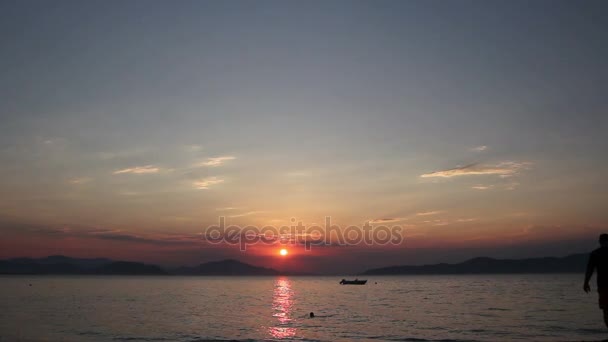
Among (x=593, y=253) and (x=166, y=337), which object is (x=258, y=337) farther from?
(x=593, y=253)

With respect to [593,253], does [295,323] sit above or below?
below

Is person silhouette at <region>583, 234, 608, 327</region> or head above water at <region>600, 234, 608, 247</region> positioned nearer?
head above water at <region>600, 234, 608, 247</region>

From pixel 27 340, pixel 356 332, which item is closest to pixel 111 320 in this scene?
pixel 27 340

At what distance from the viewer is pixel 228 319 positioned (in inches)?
2110

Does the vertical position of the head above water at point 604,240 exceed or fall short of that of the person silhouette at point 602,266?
it exceeds it

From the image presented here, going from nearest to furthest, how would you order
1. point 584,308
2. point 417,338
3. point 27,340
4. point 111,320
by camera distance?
point 27,340, point 417,338, point 111,320, point 584,308

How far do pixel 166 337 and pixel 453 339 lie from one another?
24.2m

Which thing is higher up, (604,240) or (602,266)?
(604,240)

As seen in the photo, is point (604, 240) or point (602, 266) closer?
point (604, 240)

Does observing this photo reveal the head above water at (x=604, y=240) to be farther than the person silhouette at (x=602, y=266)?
No

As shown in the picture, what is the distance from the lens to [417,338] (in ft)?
126

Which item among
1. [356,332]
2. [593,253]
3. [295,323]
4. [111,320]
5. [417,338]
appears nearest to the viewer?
[593,253]

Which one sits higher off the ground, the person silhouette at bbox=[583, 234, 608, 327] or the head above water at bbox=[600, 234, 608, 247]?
the head above water at bbox=[600, 234, 608, 247]

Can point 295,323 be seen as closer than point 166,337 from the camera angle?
No
